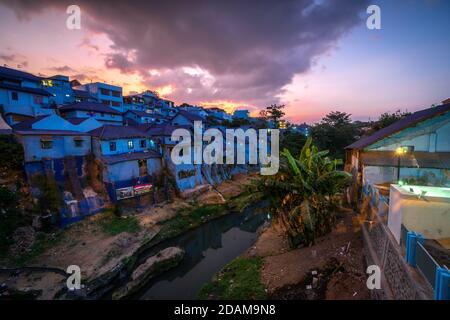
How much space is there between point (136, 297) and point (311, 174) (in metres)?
11.9

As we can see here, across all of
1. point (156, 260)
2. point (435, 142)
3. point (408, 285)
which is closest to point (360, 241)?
point (408, 285)

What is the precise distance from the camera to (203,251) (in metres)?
16.9

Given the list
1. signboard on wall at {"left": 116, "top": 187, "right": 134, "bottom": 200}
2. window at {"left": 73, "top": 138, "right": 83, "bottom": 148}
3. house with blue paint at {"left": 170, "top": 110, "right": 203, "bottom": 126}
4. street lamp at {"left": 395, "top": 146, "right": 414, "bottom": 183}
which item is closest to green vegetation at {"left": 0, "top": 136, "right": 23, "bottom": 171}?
window at {"left": 73, "top": 138, "right": 83, "bottom": 148}

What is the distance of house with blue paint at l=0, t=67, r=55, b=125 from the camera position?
898 inches

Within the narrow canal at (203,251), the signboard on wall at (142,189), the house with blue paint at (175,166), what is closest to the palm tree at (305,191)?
the narrow canal at (203,251)

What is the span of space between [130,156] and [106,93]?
23.9 m

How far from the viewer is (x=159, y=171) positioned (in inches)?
1010

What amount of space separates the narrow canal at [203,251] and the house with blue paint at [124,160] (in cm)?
802

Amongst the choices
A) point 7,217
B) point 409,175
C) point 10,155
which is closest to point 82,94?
point 10,155

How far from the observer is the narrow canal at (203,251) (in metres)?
12.5

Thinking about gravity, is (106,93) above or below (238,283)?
above

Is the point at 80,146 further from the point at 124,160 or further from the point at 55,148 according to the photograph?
the point at 124,160

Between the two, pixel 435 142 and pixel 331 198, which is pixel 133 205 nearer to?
pixel 331 198
